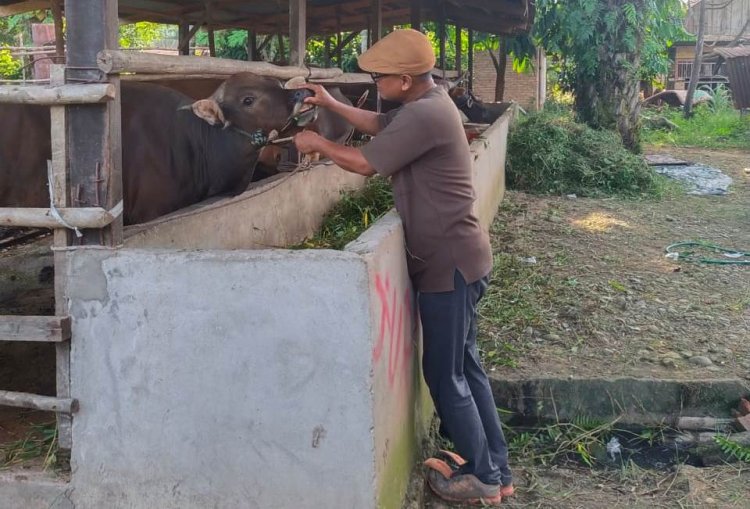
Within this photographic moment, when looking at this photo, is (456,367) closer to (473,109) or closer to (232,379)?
(232,379)

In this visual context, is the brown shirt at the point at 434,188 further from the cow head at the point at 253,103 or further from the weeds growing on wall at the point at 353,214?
the weeds growing on wall at the point at 353,214

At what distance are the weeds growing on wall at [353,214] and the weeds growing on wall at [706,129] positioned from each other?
14.6 metres

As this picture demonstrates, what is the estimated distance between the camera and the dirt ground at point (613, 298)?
5344 mm

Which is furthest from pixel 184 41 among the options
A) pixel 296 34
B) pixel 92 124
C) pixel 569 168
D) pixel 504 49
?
pixel 504 49

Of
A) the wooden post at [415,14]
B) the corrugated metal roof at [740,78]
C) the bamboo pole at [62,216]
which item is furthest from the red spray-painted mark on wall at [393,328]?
the corrugated metal roof at [740,78]

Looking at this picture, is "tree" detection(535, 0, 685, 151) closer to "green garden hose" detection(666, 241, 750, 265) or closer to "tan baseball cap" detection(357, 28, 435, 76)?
"green garden hose" detection(666, 241, 750, 265)

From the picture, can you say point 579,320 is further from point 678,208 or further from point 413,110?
point 678,208

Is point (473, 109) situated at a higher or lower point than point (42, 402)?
higher

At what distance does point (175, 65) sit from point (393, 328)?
1.68 m

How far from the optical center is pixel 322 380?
306cm

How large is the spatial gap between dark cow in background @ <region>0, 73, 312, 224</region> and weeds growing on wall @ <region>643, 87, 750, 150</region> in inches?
652

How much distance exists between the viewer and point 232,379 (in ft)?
10.4

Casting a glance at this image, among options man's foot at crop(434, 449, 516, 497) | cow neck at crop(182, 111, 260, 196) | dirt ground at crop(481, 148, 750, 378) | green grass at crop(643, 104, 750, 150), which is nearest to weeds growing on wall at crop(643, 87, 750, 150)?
green grass at crop(643, 104, 750, 150)

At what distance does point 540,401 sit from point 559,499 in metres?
0.98
